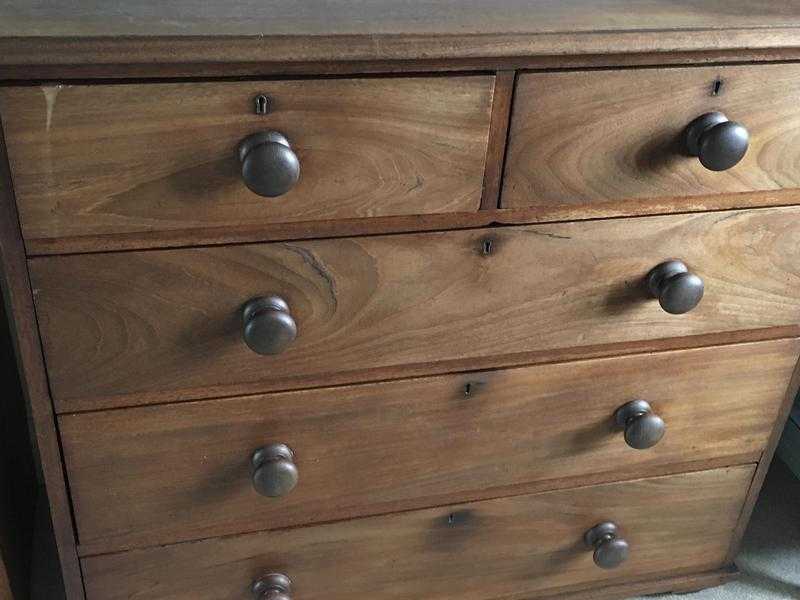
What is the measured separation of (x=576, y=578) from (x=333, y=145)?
0.73 meters

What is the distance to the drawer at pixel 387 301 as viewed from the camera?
32.0 inches

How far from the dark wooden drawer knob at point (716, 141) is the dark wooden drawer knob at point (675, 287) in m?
0.12

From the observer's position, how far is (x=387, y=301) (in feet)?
2.88

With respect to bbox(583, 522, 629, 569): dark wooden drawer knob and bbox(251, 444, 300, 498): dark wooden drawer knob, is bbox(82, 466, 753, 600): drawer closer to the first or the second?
bbox(583, 522, 629, 569): dark wooden drawer knob

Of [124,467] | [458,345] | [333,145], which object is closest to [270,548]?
[124,467]

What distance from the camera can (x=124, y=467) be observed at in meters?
0.91

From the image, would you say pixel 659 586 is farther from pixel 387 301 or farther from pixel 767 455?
pixel 387 301

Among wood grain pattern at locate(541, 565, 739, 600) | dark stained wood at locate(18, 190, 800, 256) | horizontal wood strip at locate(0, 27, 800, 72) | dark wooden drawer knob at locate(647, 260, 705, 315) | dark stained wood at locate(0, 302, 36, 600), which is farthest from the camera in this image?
wood grain pattern at locate(541, 565, 739, 600)

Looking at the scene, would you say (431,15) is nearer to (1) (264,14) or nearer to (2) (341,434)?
(1) (264,14)

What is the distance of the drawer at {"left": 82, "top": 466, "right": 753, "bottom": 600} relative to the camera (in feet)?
3.33

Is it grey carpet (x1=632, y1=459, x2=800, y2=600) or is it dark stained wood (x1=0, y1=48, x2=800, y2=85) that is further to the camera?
grey carpet (x1=632, y1=459, x2=800, y2=600)

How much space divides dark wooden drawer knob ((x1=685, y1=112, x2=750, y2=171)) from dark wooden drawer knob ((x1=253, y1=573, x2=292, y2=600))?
0.65 meters


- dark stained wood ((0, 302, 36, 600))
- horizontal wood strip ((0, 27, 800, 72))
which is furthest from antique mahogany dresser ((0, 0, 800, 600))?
dark stained wood ((0, 302, 36, 600))

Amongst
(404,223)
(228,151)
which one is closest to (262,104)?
(228,151)
